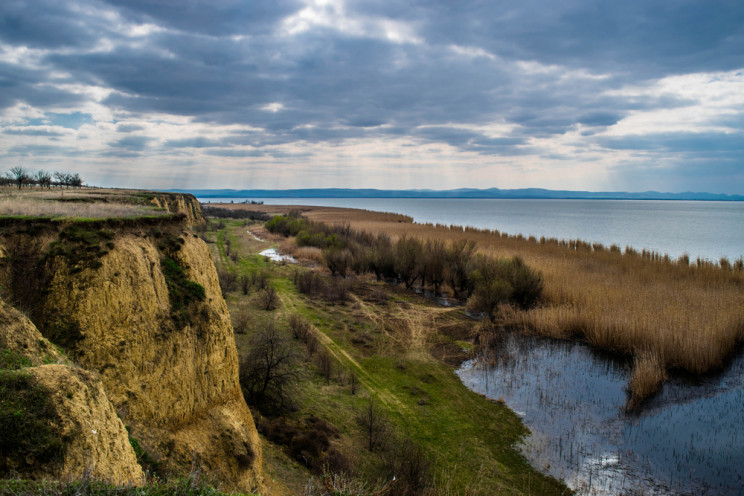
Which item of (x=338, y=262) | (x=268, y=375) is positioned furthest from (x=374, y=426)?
(x=338, y=262)

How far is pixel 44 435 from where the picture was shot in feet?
11.2

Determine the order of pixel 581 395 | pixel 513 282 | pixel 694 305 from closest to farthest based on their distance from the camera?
1. pixel 581 395
2. pixel 694 305
3. pixel 513 282

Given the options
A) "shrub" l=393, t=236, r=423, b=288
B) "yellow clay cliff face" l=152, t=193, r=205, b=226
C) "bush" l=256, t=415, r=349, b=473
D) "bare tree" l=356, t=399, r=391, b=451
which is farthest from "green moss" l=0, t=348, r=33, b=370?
"shrub" l=393, t=236, r=423, b=288

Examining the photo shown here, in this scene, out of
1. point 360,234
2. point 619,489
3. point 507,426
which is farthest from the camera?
point 360,234

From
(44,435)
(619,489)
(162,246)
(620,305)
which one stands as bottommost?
(619,489)

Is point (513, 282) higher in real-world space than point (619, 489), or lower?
higher

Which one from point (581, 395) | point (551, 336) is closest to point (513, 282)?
point (551, 336)

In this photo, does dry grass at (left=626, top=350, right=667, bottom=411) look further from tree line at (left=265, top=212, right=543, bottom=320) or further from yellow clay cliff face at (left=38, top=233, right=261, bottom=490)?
yellow clay cliff face at (left=38, top=233, right=261, bottom=490)

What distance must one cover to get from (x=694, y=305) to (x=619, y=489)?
12.2 metres

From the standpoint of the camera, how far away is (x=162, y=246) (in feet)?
28.6

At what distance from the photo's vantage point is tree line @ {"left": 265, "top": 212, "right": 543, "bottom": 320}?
20609 mm

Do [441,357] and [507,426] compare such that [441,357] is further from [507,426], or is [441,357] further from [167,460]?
[167,460]

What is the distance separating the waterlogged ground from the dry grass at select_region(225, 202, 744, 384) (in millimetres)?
924

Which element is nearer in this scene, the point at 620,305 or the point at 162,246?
the point at 162,246
